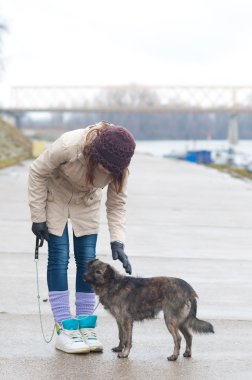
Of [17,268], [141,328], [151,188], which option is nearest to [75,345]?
[141,328]

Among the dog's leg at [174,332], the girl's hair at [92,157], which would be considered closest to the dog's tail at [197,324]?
the dog's leg at [174,332]

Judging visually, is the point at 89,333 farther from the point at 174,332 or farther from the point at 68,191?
the point at 68,191

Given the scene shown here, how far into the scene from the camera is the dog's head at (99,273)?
6.12 m

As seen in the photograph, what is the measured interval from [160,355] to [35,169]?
150 centimetres

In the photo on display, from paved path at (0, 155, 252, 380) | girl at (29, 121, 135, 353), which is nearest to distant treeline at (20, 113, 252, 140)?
paved path at (0, 155, 252, 380)

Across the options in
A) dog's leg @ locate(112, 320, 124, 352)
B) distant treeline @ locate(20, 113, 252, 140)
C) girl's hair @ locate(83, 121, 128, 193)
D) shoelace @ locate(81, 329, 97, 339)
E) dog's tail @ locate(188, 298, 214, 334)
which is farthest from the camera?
distant treeline @ locate(20, 113, 252, 140)

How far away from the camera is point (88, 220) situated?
6332 millimetres

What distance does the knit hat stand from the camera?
5.76 m

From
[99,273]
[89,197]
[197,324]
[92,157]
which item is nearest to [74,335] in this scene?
[99,273]

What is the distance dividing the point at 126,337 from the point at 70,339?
1.28ft

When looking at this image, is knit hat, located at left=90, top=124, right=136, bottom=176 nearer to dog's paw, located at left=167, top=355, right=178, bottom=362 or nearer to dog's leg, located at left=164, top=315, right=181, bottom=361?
dog's leg, located at left=164, top=315, right=181, bottom=361

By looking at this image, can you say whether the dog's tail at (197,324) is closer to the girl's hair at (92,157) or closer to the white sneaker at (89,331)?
the white sneaker at (89,331)

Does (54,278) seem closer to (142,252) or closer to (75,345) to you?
(75,345)

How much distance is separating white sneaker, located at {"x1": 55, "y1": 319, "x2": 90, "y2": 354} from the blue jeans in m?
0.25
